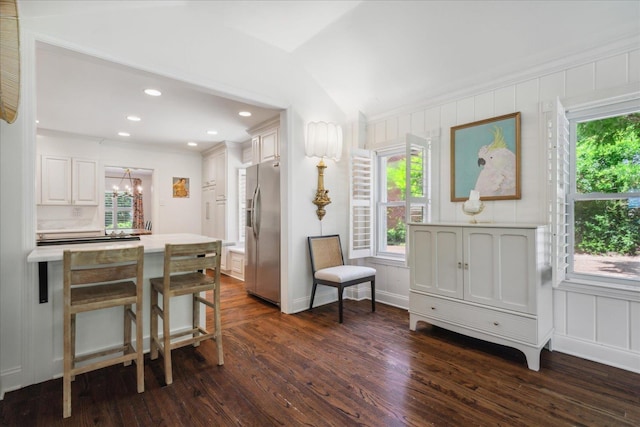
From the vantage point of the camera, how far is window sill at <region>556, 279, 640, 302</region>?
2328mm

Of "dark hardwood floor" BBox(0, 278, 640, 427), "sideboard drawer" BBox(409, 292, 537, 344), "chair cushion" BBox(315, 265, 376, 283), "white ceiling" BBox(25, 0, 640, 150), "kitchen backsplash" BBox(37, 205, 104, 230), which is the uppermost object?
"white ceiling" BBox(25, 0, 640, 150)

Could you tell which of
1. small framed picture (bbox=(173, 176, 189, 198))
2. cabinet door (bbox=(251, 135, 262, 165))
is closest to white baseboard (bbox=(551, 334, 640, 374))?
cabinet door (bbox=(251, 135, 262, 165))

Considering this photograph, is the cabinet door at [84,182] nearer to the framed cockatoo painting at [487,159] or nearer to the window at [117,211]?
the window at [117,211]

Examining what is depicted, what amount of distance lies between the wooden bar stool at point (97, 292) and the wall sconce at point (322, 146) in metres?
2.16

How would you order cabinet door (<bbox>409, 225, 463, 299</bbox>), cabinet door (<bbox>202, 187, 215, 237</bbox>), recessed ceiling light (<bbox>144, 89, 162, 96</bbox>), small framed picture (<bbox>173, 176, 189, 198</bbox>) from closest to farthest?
cabinet door (<bbox>409, 225, 463, 299</bbox>)
recessed ceiling light (<bbox>144, 89, 162, 96</bbox>)
cabinet door (<bbox>202, 187, 215, 237</bbox>)
small framed picture (<bbox>173, 176, 189, 198</bbox>)

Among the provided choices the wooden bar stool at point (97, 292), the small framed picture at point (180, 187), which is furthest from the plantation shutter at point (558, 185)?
the small framed picture at point (180, 187)

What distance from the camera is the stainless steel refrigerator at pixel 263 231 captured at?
3.85 m

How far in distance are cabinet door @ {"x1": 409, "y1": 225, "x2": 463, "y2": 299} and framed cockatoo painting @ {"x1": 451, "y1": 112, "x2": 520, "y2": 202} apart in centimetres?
53

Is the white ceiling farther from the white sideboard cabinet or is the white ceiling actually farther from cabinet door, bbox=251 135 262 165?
the white sideboard cabinet

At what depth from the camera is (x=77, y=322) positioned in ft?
7.52

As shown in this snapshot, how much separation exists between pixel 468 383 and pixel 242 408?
4.93ft

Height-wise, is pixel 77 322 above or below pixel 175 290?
below

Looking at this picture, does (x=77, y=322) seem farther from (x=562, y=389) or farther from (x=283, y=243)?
(x=562, y=389)

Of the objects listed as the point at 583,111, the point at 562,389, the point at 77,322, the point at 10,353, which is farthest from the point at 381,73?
the point at 10,353
